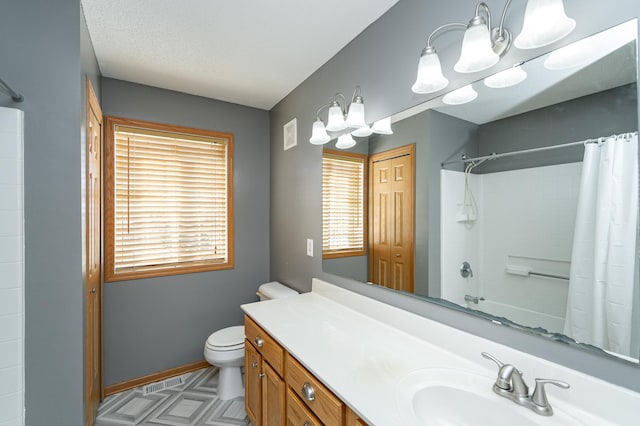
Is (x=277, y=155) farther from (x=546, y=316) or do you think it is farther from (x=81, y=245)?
(x=546, y=316)

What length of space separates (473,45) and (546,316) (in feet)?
3.11

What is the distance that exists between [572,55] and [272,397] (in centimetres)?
182

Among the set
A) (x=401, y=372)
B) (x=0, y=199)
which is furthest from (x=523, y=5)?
(x=0, y=199)

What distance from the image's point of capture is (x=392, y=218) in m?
1.51

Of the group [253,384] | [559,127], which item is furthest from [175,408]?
[559,127]

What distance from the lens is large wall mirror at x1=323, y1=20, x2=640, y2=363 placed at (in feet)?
2.62

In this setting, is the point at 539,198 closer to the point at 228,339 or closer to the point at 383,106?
the point at 383,106

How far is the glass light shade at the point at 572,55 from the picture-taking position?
0.83m

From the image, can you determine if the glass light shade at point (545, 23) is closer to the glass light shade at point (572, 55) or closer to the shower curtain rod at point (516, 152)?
the glass light shade at point (572, 55)

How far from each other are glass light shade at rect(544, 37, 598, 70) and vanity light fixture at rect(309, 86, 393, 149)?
70 centimetres

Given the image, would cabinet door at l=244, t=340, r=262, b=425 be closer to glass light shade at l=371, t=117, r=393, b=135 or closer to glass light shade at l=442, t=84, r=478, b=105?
glass light shade at l=371, t=117, r=393, b=135

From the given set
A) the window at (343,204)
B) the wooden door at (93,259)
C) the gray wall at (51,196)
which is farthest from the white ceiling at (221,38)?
the window at (343,204)

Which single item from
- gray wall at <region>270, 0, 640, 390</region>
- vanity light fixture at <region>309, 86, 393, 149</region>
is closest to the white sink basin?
gray wall at <region>270, 0, 640, 390</region>

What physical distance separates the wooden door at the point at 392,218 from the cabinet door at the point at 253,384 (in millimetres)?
807
